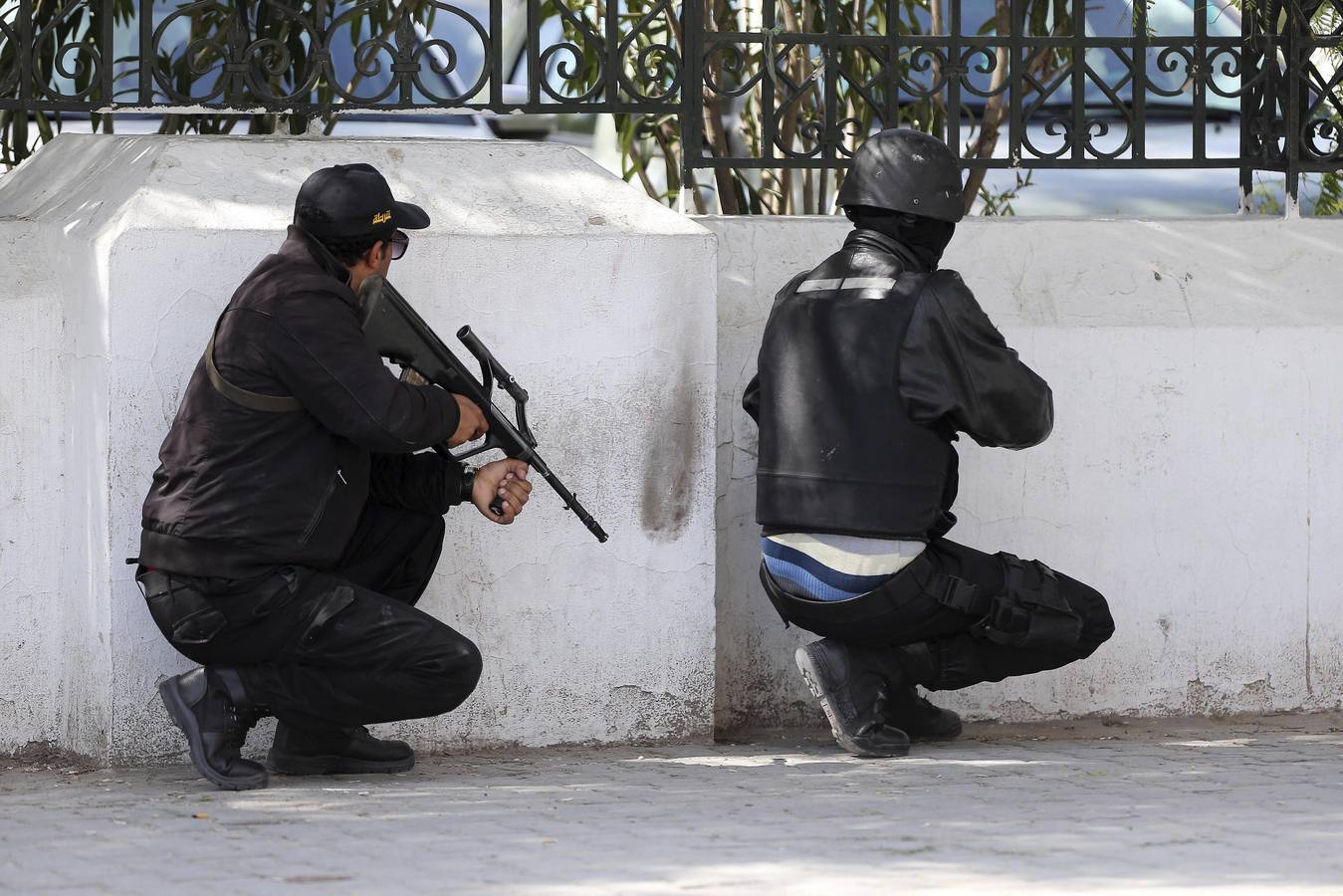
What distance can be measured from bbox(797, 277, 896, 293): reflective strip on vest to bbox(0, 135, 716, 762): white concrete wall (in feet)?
1.11

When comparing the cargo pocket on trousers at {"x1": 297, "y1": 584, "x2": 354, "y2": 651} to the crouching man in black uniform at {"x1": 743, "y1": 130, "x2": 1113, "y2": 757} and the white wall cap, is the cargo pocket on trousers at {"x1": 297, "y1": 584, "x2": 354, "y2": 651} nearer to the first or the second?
the white wall cap

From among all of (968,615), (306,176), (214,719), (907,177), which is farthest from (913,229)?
(214,719)

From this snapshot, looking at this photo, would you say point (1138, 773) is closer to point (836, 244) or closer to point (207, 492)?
point (836, 244)

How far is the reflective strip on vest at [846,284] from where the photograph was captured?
16.4ft

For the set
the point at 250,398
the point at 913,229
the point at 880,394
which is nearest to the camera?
the point at 250,398

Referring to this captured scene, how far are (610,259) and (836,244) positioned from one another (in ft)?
2.54

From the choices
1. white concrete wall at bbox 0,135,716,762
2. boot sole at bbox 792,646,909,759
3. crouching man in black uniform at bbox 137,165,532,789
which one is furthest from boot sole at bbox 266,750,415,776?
boot sole at bbox 792,646,909,759

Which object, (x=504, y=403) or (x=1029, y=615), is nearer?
(x=1029, y=615)

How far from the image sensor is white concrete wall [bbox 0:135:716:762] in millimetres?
4977

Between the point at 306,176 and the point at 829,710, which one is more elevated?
the point at 306,176

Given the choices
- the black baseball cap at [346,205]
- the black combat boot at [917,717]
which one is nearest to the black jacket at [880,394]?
the black combat boot at [917,717]

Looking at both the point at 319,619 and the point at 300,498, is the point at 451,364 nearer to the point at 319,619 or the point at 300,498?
the point at 300,498

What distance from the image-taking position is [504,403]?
17.1ft

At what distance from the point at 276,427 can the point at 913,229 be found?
160 cm
